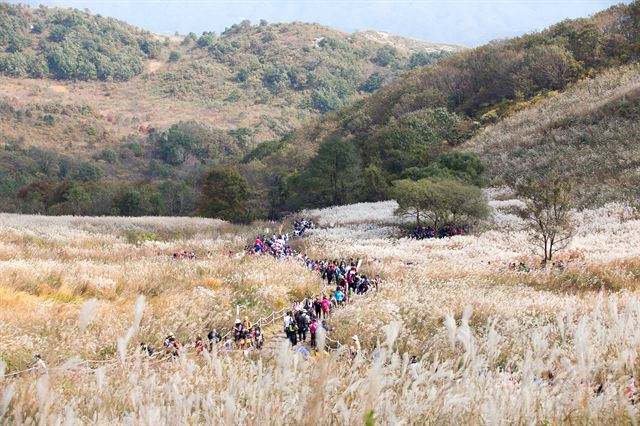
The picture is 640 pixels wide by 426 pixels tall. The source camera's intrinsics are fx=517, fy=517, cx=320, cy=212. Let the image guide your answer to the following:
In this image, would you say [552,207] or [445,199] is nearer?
[552,207]

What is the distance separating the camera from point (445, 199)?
33969 mm

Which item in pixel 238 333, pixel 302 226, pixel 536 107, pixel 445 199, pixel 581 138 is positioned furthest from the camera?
pixel 536 107

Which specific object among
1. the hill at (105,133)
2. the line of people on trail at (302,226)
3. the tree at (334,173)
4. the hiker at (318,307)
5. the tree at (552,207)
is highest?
the hill at (105,133)

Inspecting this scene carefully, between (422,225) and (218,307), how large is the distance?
2767 cm

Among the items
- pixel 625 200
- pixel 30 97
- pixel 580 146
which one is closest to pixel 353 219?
pixel 625 200

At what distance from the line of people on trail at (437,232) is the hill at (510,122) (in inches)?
174

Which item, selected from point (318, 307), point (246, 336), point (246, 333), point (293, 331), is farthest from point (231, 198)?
point (246, 336)

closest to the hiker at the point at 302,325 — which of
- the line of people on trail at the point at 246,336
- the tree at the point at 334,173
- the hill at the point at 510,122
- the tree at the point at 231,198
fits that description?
the line of people on trail at the point at 246,336

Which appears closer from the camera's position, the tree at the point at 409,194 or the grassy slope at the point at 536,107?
the tree at the point at 409,194

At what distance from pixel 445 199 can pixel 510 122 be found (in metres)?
31.4

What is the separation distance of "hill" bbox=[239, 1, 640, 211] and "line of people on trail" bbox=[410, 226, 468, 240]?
4.43 metres

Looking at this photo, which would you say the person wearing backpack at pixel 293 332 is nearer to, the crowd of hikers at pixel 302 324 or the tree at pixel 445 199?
the crowd of hikers at pixel 302 324

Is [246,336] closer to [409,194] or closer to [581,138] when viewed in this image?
[409,194]

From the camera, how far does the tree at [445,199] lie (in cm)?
3369
